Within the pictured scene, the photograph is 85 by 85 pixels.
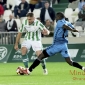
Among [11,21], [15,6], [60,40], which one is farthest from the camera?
[15,6]

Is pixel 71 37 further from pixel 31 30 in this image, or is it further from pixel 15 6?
pixel 31 30

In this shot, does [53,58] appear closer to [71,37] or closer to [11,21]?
[71,37]

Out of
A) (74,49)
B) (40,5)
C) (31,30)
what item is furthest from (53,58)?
(31,30)

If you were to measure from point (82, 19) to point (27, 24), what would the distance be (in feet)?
32.6

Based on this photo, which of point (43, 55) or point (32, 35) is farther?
point (32, 35)

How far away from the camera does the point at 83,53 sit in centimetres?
2556

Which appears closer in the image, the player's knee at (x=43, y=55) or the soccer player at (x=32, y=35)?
the player's knee at (x=43, y=55)

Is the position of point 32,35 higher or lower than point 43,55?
higher

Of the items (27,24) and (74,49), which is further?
(74,49)

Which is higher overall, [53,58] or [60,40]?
[60,40]

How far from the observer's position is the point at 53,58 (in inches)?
1021

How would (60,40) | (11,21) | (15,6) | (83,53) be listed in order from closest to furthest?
(60,40) → (83,53) → (11,21) → (15,6)

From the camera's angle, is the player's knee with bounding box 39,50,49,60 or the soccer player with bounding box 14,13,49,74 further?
the soccer player with bounding box 14,13,49,74

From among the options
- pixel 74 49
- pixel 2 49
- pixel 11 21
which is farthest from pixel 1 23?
pixel 74 49
